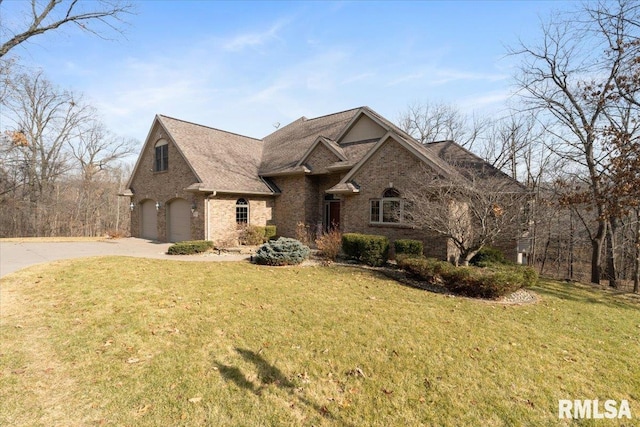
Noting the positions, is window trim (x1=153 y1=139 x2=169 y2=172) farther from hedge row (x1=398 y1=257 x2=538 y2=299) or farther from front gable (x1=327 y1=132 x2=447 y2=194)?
hedge row (x1=398 y1=257 x2=538 y2=299)

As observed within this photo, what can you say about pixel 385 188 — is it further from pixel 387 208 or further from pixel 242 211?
pixel 242 211

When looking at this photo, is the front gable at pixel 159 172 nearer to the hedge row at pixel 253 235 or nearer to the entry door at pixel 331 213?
the hedge row at pixel 253 235

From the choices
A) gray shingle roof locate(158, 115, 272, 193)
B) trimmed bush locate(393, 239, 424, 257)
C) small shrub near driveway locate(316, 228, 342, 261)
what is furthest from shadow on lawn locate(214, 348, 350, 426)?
gray shingle roof locate(158, 115, 272, 193)

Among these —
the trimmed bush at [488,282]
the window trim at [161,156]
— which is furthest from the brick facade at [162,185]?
the trimmed bush at [488,282]

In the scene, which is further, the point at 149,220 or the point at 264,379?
the point at 149,220

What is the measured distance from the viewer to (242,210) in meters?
17.7

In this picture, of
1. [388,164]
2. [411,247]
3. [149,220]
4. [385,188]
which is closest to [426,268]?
[411,247]

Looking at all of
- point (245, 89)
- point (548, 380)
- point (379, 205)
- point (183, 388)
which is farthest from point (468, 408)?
point (245, 89)

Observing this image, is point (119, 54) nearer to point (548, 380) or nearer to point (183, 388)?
point (183, 388)

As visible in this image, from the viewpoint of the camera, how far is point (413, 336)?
5.31 m

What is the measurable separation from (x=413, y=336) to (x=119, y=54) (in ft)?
54.4

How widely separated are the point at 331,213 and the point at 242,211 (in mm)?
5725

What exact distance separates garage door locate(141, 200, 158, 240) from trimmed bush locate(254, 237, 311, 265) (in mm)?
12141

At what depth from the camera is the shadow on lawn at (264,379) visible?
3.45 meters
